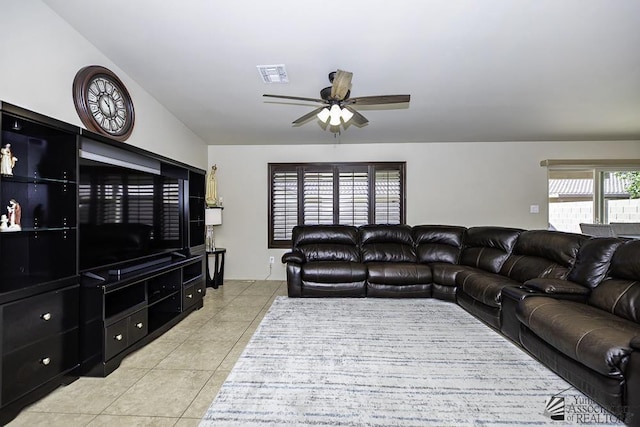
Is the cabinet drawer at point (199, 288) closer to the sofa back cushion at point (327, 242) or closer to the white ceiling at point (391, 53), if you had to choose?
the sofa back cushion at point (327, 242)

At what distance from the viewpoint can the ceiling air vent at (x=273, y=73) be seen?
2850 mm

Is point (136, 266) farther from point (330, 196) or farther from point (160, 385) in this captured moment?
point (330, 196)

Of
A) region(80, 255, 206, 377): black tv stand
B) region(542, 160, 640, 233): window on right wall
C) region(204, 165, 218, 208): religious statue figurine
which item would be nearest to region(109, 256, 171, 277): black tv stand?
region(80, 255, 206, 377): black tv stand

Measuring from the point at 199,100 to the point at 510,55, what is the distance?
3281 millimetres

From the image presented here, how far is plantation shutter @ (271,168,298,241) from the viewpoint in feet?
17.9

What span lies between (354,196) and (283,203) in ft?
4.22

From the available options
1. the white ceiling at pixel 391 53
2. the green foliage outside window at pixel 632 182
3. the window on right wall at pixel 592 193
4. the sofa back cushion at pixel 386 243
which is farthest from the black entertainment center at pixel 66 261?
the green foliage outside window at pixel 632 182

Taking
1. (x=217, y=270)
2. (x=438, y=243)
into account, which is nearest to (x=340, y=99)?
(x=438, y=243)

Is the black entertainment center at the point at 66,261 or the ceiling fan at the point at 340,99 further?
the ceiling fan at the point at 340,99

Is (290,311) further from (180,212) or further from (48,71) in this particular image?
(48,71)

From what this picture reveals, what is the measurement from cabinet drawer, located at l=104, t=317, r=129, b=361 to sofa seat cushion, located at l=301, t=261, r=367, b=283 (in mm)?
2206

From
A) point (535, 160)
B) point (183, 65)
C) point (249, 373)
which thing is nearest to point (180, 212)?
point (183, 65)

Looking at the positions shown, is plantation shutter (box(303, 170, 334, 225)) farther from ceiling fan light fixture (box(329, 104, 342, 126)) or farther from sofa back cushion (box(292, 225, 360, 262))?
ceiling fan light fixture (box(329, 104, 342, 126))

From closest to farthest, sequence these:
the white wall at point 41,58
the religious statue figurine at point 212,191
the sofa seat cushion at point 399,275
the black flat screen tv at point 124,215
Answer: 1. the white wall at point 41,58
2. the black flat screen tv at point 124,215
3. the sofa seat cushion at point 399,275
4. the religious statue figurine at point 212,191
